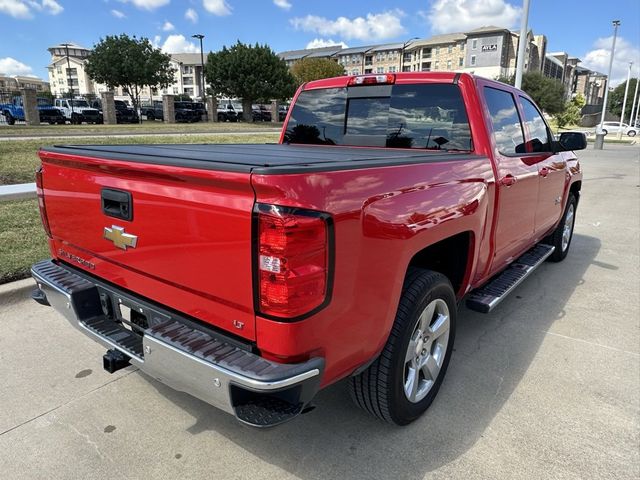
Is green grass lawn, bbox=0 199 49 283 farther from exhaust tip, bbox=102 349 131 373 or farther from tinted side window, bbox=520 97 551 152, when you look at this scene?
tinted side window, bbox=520 97 551 152

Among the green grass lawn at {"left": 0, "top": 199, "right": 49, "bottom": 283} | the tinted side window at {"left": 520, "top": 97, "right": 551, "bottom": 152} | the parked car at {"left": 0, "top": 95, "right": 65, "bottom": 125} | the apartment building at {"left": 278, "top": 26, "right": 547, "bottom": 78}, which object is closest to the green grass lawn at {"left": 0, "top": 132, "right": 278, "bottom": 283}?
the green grass lawn at {"left": 0, "top": 199, "right": 49, "bottom": 283}

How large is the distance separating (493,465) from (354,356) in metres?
1.04

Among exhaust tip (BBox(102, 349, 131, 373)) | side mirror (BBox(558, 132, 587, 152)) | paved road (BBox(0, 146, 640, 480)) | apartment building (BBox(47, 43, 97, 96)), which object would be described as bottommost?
paved road (BBox(0, 146, 640, 480))

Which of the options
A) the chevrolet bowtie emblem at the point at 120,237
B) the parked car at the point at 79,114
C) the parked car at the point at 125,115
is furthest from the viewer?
the parked car at the point at 125,115

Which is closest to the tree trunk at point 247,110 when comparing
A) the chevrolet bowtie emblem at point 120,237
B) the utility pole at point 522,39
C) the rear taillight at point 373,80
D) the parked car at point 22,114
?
the parked car at point 22,114

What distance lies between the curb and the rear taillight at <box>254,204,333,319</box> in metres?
3.45

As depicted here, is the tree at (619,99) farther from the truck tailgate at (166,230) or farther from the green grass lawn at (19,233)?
the truck tailgate at (166,230)

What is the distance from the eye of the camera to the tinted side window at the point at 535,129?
425 centimetres

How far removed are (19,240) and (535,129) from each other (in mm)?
5528

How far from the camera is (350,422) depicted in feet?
9.18

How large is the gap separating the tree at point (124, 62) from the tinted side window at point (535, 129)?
43699 mm

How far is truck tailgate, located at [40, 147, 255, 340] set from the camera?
6.22ft

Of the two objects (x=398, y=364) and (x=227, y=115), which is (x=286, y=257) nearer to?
(x=398, y=364)

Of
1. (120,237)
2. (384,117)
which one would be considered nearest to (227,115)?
(384,117)
